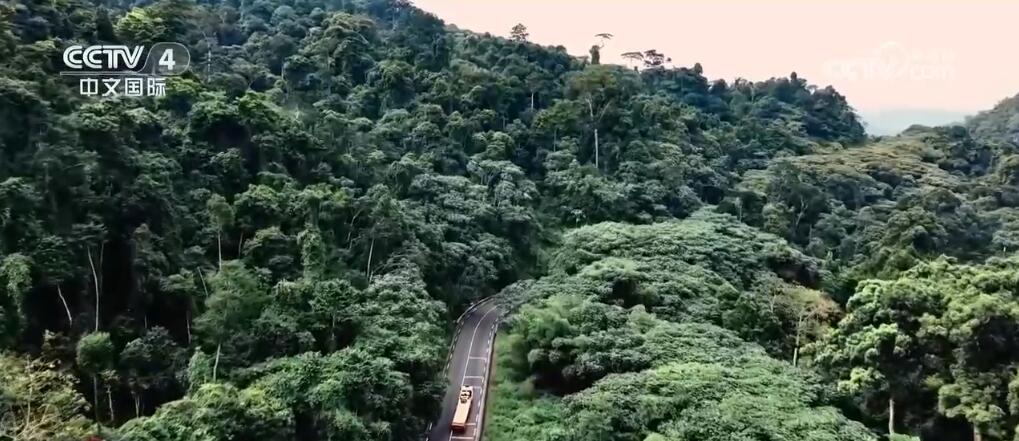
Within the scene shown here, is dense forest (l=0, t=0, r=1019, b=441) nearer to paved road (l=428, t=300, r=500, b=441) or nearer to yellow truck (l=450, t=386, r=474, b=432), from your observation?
paved road (l=428, t=300, r=500, b=441)

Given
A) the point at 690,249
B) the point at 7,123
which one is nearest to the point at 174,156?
the point at 7,123

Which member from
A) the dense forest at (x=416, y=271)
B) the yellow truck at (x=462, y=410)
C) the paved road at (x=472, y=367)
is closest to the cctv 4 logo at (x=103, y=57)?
the dense forest at (x=416, y=271)

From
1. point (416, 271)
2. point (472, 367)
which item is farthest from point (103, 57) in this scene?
point (472, 367)

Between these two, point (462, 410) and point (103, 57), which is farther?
point (103, 57)

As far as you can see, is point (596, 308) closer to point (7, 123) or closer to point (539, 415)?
point (539, 415)

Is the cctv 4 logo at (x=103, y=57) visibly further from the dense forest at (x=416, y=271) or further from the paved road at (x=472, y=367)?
the paved road at (x=472, y=367)

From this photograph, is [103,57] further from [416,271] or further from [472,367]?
[472,367]
